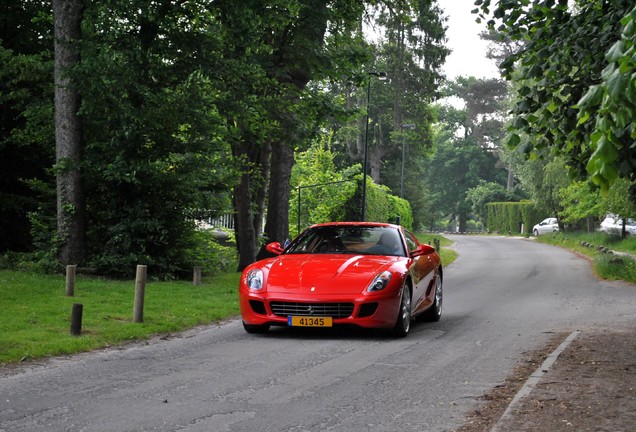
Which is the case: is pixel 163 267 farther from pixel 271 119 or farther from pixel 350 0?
pixel 350 0

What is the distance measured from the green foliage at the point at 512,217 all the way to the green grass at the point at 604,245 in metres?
16.1

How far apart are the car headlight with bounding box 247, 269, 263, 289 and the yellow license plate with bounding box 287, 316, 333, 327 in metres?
0.68

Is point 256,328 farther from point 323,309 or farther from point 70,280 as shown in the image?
point 70,280

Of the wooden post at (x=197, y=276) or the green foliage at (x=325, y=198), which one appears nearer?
the wooden post at (x=197, y=276)

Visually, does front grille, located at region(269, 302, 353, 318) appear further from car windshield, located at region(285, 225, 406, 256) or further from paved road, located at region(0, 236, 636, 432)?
car windshield, located at region(285, 225, 406, 256)

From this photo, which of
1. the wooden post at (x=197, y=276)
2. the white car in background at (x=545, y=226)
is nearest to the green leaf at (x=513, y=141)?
the wooden post at (x=197, y=276)

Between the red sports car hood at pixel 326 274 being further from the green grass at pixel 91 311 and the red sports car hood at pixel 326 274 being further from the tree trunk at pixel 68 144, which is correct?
the tree trunk at pixel 68 144

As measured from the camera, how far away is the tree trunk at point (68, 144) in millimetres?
20516

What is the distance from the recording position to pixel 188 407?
7289 mm

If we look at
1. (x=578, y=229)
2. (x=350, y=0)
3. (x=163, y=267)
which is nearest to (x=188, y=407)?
(x=163, y=267)

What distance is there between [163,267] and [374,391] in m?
14.1

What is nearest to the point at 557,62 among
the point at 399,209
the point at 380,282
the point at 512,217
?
the point at 380,282

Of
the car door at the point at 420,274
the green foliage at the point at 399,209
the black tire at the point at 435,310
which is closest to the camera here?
the car door at the point at 420,274

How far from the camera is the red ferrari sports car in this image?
1162cm
